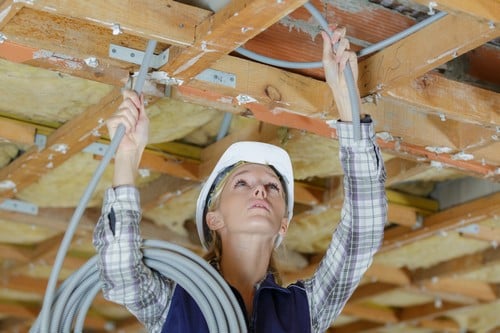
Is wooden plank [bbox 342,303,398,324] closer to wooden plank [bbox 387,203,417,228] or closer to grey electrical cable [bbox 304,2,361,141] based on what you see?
wooden plank [bbox 387,203,417,228]

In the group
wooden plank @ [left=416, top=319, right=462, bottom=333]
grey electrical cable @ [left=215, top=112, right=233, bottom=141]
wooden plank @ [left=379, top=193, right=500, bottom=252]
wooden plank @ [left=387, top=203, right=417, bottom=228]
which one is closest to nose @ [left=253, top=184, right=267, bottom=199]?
grey electrical cable @ [left=215, top=112, right=233, bottom=141]

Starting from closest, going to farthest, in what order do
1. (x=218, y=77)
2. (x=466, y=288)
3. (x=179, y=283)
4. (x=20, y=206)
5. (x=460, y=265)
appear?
1. (x=179, y=283)
2. (x=218, y=77)
3. (x=20, y=206)
4. (x=460, y=265)
5. (x=466, y=288)

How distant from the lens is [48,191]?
3.87 metres

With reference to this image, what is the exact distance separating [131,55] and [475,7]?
0.95 meters

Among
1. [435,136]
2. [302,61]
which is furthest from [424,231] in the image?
[302,61]

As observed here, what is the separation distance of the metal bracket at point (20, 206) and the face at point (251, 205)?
6.08 feet

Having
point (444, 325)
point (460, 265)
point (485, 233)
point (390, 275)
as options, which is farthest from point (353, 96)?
point (444, 325)

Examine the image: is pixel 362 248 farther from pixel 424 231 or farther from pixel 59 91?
pixel 424 231

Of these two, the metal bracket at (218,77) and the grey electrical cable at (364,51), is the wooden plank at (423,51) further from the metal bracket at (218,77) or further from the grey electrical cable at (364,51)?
the metal bracket at (218,77)

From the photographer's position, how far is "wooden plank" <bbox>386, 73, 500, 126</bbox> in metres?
2.68

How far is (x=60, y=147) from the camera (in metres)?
3.19

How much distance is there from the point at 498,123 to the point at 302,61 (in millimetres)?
623

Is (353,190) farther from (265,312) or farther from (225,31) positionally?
(225,31)

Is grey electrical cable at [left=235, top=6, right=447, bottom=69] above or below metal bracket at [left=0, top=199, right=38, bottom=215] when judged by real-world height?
below
